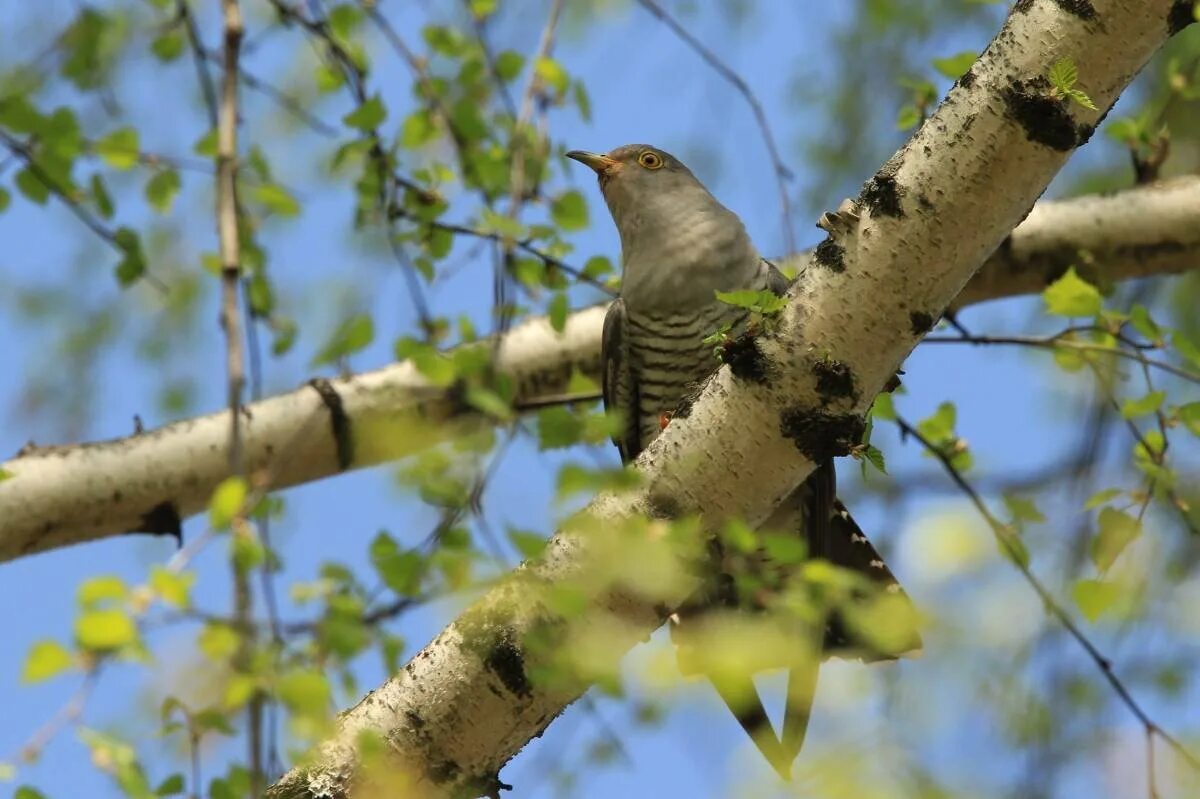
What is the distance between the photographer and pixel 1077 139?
82.1 inches

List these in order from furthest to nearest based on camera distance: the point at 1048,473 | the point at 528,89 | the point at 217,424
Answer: the point at 1048,473 → the point at 217,424 → the point at 528,89

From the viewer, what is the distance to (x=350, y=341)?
251 centimetres

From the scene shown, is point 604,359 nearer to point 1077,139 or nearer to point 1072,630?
point 1072,630

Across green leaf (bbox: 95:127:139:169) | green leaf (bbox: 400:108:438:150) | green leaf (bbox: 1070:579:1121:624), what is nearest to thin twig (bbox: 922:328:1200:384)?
green leaf (bbox: 1070:579:1121:624)

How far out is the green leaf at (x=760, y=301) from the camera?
2.15m

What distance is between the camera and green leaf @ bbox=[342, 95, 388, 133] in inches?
124

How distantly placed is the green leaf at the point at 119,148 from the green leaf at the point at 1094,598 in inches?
84.6

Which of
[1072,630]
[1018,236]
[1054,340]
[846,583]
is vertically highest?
[1018,236]

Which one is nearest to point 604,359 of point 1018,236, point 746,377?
point 1018,236

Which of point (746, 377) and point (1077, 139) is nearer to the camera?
point (1077, 139)

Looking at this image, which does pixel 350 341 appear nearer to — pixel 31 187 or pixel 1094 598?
pixel 31 187

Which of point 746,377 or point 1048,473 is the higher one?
point 1048,473

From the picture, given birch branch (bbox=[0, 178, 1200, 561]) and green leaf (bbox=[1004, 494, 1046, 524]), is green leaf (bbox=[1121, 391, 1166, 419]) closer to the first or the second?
green leaf (bbox=[1004, 494, 1046, 524])

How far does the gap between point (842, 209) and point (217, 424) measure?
1868 mm
